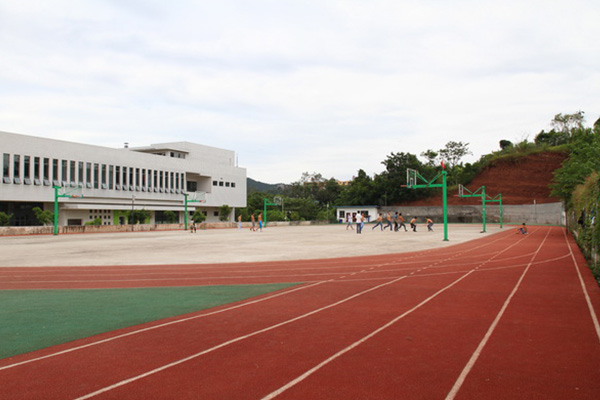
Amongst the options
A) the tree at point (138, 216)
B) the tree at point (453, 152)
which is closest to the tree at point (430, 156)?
the tree at point (453, 152)

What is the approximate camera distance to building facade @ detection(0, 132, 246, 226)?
46.2m

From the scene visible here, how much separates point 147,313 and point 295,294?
8.97 feet

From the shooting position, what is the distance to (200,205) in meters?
69.1

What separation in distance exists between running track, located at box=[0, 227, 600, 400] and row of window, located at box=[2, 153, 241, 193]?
4604 centimetres

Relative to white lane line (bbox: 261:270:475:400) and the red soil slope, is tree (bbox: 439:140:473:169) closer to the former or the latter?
the red soil slope

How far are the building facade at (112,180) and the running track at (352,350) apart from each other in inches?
1608

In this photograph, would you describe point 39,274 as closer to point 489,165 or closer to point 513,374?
point 513,374

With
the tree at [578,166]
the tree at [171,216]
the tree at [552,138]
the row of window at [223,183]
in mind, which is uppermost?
the tree at [552,138]

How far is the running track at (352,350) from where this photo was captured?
405cm

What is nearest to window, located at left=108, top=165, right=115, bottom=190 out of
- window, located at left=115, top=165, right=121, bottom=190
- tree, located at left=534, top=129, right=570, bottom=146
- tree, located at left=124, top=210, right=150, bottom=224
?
window, located at left=115, top=165, right=121, bottom=190

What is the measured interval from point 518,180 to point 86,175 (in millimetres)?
68527

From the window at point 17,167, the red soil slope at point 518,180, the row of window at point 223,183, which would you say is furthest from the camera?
the red soil slope at point 518,180

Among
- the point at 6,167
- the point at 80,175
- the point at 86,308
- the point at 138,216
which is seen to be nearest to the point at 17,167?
the point at 6,167

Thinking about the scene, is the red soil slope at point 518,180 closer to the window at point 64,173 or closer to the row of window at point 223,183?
the row of window at point 223,183
